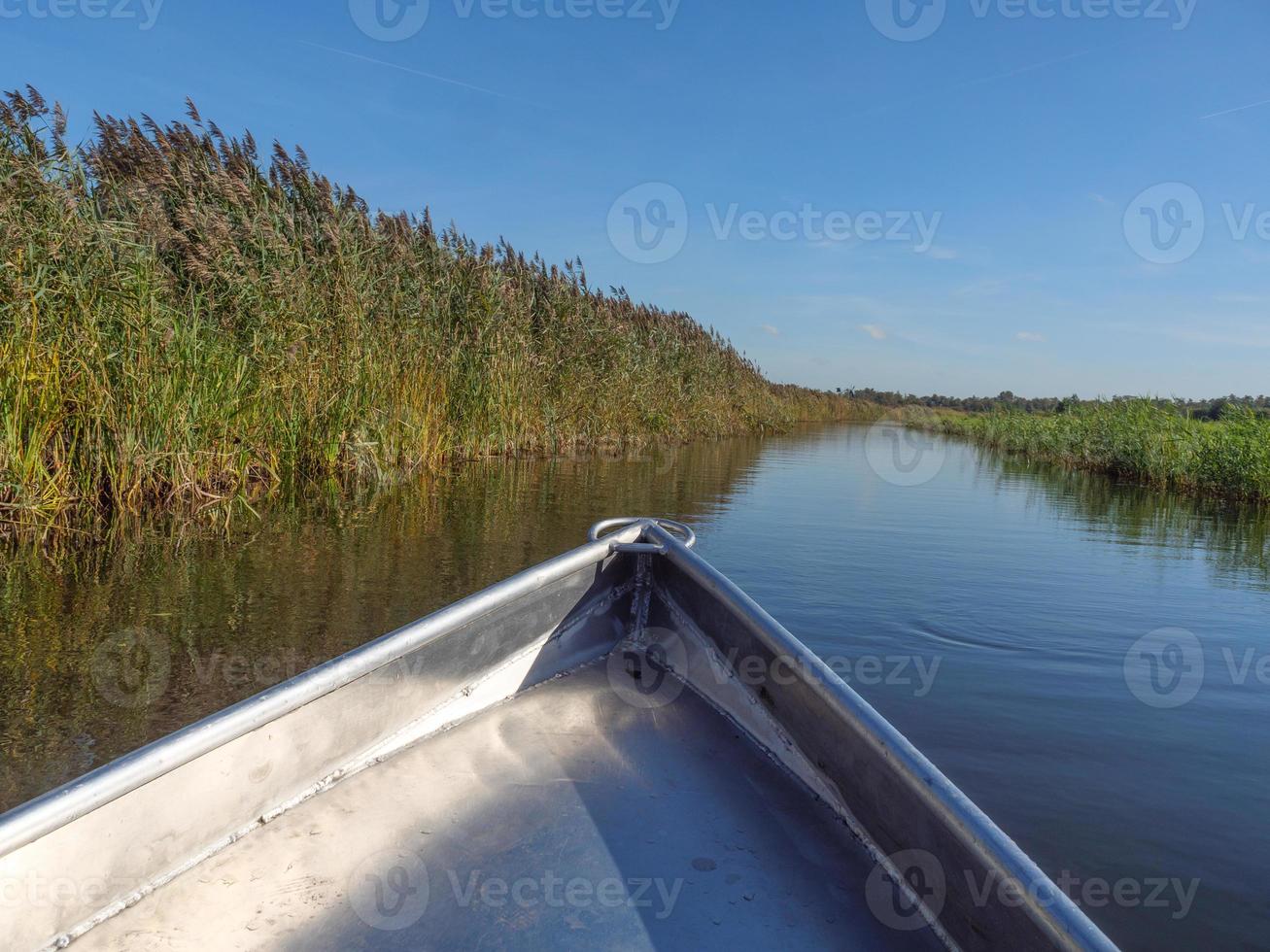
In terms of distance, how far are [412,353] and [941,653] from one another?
5.96 m

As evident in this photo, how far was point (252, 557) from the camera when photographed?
4.64m

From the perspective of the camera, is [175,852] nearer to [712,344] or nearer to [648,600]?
[648,600]
